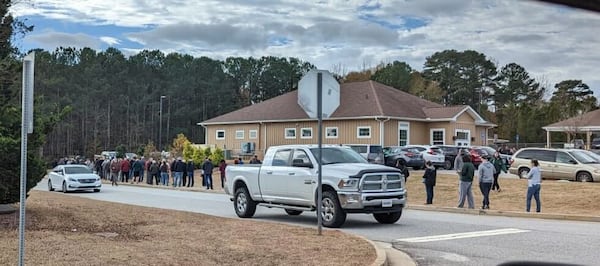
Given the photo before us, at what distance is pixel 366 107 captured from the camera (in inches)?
1730

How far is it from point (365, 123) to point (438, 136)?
5543mm

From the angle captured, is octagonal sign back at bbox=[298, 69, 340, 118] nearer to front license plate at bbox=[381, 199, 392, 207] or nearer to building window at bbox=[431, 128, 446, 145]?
front license plate at bbox=[381, 199, 392, 207]

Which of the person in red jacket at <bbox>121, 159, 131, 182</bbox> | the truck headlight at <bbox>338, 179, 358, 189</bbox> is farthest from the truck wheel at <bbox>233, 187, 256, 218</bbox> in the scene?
the person in red jacket at <bbox>121, 159, 131, 182</bbox>

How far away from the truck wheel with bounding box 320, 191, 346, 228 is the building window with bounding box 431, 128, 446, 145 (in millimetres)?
31215

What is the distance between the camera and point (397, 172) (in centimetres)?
1496

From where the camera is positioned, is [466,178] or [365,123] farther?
[365,123]

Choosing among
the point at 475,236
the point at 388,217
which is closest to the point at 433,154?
the point at 388,217

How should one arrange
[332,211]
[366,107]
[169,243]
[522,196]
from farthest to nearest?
[366,107], [522,196], [332,211], [169,243]

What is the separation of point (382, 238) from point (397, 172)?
253 centimetres

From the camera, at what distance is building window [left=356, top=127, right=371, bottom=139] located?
141 ft

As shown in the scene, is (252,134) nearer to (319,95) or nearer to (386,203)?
(386,203)

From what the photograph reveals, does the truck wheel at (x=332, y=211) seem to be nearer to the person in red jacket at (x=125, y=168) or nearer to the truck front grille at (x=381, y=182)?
the truck front grille at (x=381, y=182)

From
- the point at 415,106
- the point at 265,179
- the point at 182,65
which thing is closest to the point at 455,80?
the point at 415,106

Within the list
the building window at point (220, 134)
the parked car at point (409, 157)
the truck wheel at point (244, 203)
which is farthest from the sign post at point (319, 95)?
the building window at point (220, 134)
